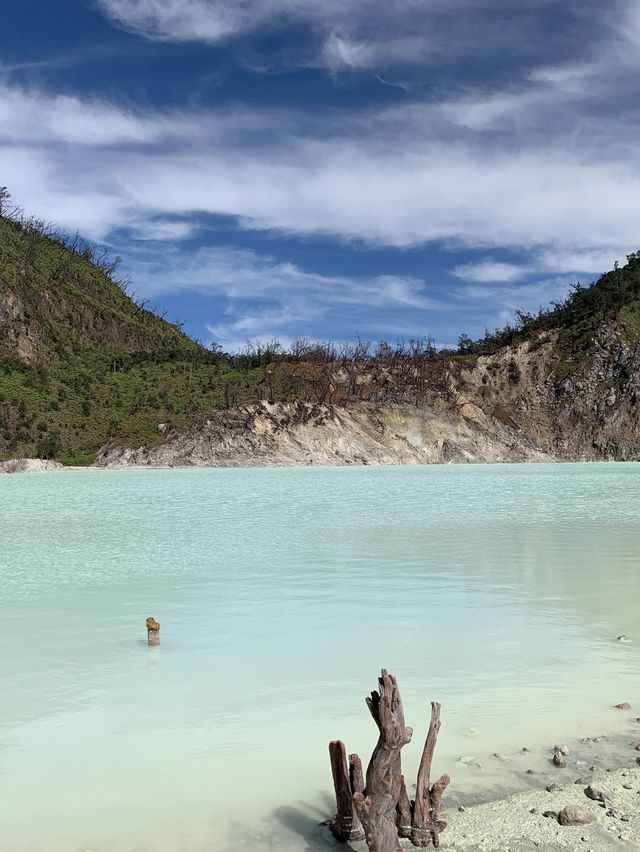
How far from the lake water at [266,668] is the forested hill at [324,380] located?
238ft

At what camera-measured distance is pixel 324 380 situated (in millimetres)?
104938

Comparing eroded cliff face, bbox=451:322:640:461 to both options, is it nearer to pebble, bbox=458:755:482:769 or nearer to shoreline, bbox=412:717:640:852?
pebble, bbox=458:755:482:769

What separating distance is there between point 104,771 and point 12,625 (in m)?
6.11

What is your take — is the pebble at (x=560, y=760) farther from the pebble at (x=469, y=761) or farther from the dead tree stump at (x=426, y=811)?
the dead tree stump at (x=426, y=811)

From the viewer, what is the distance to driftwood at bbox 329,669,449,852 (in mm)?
4941

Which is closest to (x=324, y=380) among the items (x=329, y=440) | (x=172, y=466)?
(x=329, y=440)

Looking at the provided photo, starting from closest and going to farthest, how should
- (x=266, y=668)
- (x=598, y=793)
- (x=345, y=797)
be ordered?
(x=345, y=797) < (x=598, y=793) < (x=266, y=668)

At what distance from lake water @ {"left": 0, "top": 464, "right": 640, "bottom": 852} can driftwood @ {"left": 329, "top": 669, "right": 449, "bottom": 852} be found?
40cm

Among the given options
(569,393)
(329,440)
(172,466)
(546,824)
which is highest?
(569,393)

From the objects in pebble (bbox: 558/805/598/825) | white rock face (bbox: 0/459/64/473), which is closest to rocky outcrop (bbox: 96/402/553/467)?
white rock face (bbox: 0/459/64/473)

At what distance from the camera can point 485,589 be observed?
47.6 feet

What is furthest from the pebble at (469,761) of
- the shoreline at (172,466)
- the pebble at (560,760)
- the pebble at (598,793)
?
the shoreline at (172,466)

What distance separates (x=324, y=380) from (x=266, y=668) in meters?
95.8

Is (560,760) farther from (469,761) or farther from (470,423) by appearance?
(470,423)
